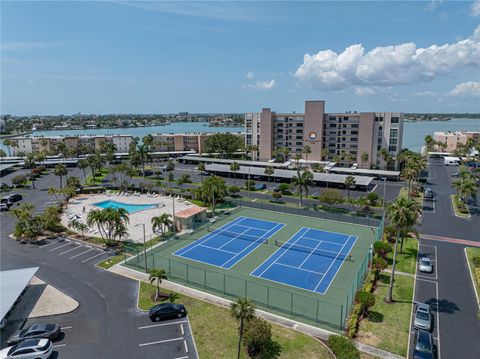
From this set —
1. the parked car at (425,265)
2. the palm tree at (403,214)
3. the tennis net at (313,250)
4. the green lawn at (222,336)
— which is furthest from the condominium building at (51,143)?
the palm tree at (403,214)

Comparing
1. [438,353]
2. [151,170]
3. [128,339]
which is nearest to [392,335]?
[438,353]

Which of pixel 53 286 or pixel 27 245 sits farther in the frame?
pixel 27 245

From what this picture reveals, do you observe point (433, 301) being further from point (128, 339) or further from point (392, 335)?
point (128, 339)

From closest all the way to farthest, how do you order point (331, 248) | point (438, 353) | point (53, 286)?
point (438, 353), point (53, 286), point (331, 248)

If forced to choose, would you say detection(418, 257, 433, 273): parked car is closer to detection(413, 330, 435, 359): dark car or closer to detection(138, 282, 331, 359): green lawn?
detection(413, 330, 435, 359): dark car

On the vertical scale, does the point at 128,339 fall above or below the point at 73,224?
below
